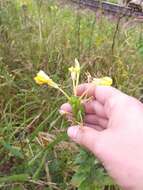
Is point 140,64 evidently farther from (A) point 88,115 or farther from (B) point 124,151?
(B) point 124,151

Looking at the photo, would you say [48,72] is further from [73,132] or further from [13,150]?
[73,132]

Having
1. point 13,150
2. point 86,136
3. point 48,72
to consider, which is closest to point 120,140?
point 86,136

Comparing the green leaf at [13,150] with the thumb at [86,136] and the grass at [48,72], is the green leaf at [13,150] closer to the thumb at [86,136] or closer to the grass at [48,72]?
the grass at [48,72]

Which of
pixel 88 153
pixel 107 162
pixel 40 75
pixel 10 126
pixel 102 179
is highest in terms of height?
pixel 40 75

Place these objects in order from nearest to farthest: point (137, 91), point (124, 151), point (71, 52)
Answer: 1. point (124, 151)
2. point (137, 91)
3. point (71, 52)

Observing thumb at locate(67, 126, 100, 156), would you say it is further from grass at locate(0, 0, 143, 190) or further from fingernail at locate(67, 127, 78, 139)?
grass at locate(0, 0, 143, 190)

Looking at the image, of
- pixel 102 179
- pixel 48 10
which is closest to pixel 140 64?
pixel 48 10

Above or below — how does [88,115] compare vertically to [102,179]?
above

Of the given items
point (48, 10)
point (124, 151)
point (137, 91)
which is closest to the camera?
point (124, 151)
